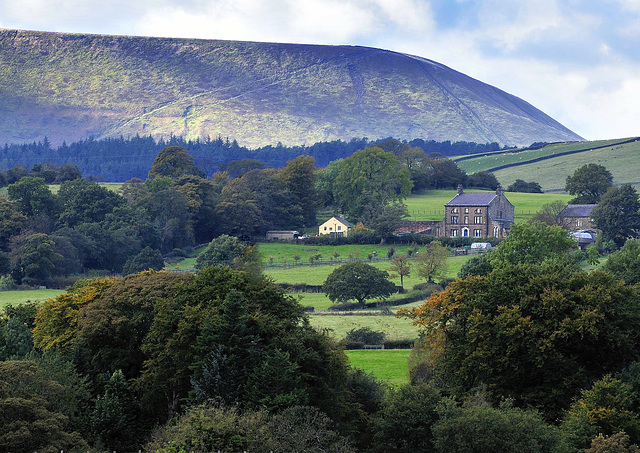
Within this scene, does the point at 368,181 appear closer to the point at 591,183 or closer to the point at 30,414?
the point at 591,183

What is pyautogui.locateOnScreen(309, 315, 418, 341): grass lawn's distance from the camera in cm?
5458

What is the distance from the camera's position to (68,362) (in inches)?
1313

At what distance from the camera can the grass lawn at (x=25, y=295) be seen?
69.7m

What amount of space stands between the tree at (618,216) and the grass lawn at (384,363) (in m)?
54.2

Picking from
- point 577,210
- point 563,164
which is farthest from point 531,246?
point 563,164

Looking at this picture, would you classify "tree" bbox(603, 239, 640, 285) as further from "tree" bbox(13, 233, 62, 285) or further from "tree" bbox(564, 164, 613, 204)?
"tree" bbox(564, 164, 613, 204)

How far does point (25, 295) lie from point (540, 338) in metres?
52.3

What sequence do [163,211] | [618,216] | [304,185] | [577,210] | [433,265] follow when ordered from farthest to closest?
[304,185], [577,210], [163,211], [618,216], [433,265]

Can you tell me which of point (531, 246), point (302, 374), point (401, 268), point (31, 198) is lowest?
point (401, 268)

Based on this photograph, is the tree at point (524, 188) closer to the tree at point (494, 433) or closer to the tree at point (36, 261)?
the tree at point (36, 261)

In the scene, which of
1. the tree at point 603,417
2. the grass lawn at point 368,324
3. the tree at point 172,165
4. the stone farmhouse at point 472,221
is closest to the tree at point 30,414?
the tree at point 603,417

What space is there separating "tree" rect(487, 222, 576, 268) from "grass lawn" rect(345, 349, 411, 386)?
44.7ft

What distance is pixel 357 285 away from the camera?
69625 mm

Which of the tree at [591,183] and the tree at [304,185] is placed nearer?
the tree at [304,185]
